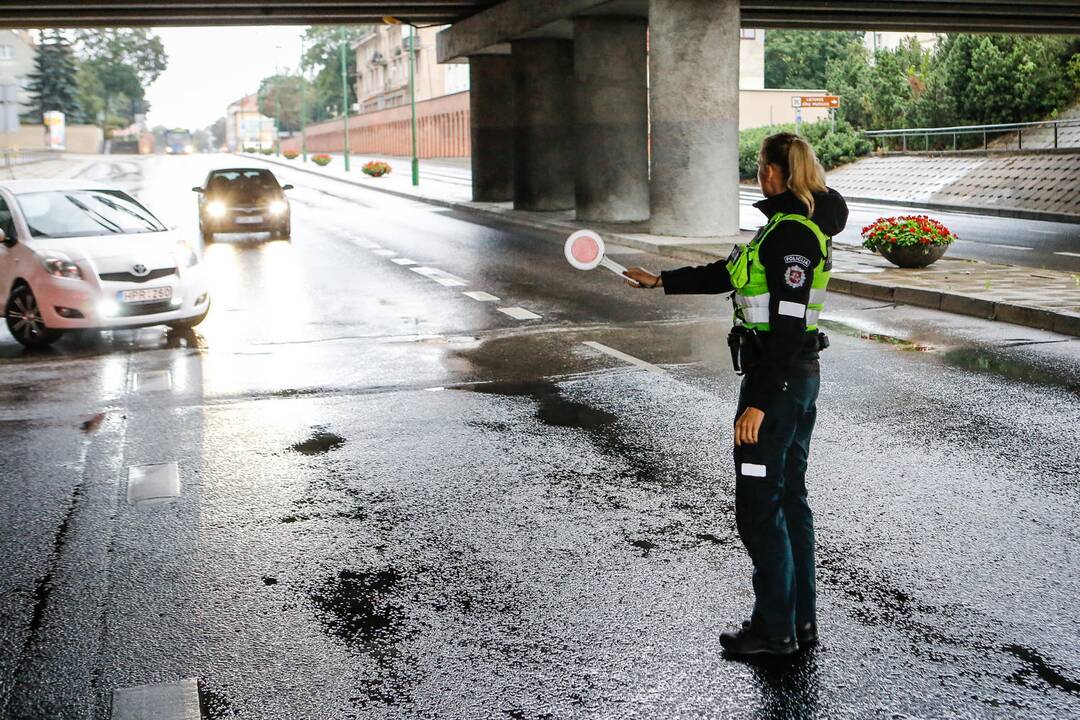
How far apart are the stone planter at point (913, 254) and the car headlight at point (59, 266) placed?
10.2 metres

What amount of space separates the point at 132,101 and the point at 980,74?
141 meters

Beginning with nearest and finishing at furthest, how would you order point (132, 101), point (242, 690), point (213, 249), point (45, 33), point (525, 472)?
1. point (242, 690)
2. point (525, 472)
3. point (213, 249)
4. point (45, 33)
5. point (132, 101)

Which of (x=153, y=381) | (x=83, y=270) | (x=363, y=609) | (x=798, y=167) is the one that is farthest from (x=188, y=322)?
(x=798, y=167)

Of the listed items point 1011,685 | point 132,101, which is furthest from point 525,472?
point 132,101

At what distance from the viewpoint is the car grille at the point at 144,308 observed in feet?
40.3

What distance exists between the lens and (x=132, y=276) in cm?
1235

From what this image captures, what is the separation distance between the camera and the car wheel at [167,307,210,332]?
12.9 metres

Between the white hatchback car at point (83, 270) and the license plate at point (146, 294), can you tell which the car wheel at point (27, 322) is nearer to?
the white hatchback car at point (83, 270)

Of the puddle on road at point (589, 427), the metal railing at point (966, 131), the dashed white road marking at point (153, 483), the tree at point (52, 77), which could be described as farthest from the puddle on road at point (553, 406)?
the tree at point (52, 77)

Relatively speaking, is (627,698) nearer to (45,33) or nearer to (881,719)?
(881,719)

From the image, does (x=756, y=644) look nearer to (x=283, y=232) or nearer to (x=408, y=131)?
(x=283, y=232)

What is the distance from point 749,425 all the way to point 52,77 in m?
126

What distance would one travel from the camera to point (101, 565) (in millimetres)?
5520

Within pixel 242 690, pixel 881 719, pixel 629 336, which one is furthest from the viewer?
pixel 629 336
